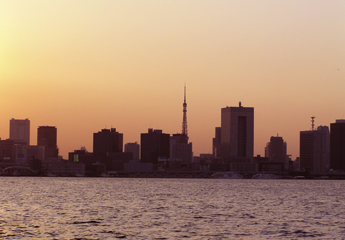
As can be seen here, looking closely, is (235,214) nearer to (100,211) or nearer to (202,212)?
(202,212)

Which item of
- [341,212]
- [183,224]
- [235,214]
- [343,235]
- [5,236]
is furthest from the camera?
[341,212]

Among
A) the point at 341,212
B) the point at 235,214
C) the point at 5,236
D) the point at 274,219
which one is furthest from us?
the point at 341,212

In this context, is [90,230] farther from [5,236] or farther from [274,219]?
[274,219]

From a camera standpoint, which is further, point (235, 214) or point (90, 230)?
point (235, 214)

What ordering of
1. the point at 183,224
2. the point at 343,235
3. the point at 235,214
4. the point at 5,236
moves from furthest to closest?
the point at 235,214, the point at 183,224, the point at 343,235, the point at 5,236

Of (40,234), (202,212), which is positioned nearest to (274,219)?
(202,212)

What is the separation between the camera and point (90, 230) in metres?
74.1

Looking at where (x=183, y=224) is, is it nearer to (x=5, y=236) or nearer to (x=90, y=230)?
(x=90, y=230)

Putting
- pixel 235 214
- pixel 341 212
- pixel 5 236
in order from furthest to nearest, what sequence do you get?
pixel 341 212 → pixel 235 214 → pixel 5 236

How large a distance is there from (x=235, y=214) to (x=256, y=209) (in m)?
14.9

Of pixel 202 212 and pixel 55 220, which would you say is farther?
pixel 202 212

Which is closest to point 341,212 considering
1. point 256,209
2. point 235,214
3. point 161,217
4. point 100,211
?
point 256,209

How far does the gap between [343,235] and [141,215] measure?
35456mm

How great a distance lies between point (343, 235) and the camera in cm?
7331
